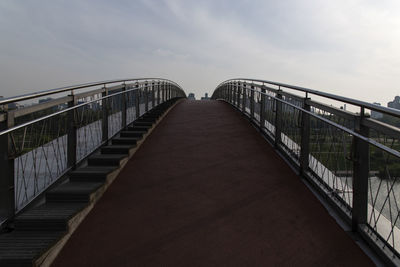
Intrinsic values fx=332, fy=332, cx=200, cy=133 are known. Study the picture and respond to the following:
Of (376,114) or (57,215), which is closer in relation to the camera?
(376,114)

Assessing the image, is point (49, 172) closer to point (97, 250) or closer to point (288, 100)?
point (97, 250)

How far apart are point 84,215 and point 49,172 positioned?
90 centimetres

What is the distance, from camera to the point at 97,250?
10.6 ft

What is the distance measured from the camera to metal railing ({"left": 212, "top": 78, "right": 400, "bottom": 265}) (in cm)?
301

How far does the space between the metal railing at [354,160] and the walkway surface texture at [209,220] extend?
0.22 metres

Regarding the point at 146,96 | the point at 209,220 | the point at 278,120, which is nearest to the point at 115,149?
the point at 209,220

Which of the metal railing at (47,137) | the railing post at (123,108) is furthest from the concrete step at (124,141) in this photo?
the railing post at (123,108)

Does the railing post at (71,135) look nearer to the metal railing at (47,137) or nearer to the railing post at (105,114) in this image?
the metal railing at (47,137)

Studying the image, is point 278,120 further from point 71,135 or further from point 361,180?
point 71,135

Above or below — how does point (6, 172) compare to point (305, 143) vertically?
below

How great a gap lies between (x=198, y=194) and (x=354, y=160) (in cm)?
198

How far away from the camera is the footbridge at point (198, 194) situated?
308cm

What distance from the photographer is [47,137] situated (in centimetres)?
441

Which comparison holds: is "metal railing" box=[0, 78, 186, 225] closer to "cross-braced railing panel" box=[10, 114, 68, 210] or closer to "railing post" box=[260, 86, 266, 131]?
"cross-braced railing panel" box=[10, 114, 68, 210]
